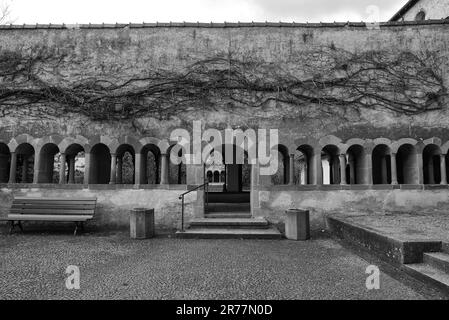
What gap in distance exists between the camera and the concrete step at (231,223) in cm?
807

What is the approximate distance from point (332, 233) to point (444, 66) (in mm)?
6127

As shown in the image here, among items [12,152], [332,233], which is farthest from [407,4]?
[12,152]

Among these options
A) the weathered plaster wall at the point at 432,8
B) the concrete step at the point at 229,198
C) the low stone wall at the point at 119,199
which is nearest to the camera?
the low stone wall at the point at 119,199

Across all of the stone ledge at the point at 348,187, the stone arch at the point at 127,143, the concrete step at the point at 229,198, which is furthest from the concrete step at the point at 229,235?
the concrete step at the point at 229,198

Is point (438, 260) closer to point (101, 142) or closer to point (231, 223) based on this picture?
point (231, 223)

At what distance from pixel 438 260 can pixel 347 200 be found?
14.5ft

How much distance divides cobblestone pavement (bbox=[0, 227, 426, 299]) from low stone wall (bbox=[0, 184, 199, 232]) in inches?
53.9

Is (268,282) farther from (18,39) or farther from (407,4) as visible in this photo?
(407,4)

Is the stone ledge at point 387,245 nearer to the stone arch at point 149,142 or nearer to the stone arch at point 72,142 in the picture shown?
the stone arch at point 149,142

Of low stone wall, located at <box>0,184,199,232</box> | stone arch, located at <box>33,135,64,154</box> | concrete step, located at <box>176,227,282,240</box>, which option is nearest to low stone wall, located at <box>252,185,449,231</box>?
concrete step, located at <box>176,227,282,240</box>

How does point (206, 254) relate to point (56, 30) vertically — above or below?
below

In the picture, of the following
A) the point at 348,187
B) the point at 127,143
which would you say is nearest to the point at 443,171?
the point at 348,187

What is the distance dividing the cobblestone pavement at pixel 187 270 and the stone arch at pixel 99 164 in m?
2.43

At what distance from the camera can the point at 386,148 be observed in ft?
30.5
